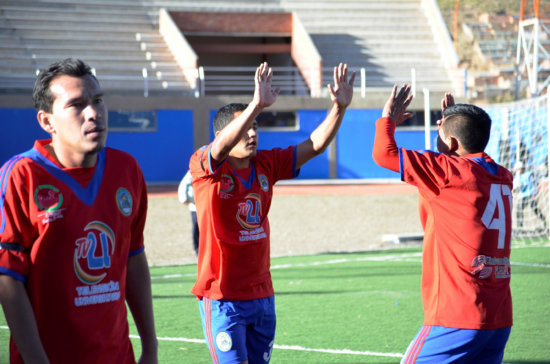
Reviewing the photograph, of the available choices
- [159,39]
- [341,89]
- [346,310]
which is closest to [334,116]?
[341,89]

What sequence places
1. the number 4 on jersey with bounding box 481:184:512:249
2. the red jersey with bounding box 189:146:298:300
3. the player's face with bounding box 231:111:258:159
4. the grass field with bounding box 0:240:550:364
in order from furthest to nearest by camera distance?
the grass field with bounding box 0:240:550:364
the player's face with bounding box 231:111:258:159
the red jersey with bounding box 189:146:298:300
the number 4 on jersey with bounding box 481:184:512:249

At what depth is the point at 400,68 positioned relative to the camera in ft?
98.6

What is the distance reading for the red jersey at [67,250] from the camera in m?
2.50

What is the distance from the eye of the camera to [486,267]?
3.61 m

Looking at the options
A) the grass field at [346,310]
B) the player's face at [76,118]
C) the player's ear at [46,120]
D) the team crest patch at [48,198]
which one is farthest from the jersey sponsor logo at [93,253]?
the grass field at [346,310]

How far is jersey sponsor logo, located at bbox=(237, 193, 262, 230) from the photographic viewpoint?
415 centimetres

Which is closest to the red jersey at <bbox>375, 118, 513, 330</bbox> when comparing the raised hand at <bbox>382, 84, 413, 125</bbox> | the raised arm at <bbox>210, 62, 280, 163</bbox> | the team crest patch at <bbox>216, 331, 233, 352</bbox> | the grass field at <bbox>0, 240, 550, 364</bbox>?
the raised hand at <bbox>382, 84, 413, 125</bbox>

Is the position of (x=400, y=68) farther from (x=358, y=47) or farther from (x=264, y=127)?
(x=264, y=127)

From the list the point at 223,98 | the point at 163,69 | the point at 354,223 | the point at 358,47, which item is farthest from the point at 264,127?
the point at 354,223

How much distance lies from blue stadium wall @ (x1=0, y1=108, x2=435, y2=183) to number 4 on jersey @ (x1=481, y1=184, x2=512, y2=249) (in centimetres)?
2099

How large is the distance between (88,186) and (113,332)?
1.76 feet

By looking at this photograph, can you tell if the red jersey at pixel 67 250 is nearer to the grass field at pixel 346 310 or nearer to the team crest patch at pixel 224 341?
the team crest patch at pixel 224 341

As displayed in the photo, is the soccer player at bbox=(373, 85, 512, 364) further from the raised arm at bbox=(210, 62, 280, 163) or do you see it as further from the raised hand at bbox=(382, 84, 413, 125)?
the raised arm at bbox=(210, 62, 280, 163)

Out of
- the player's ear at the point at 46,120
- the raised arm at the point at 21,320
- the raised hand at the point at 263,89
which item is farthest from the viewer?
the raised hand at the point at 263,89
